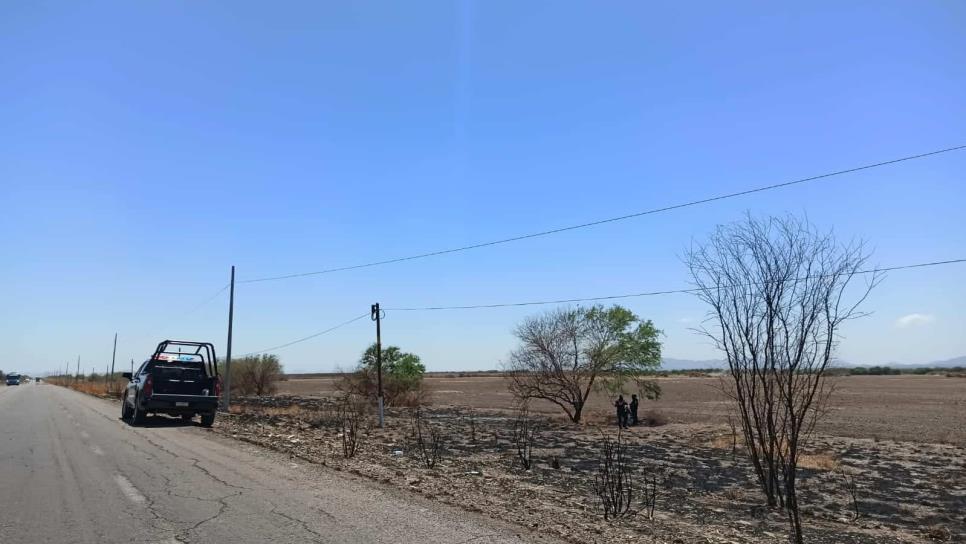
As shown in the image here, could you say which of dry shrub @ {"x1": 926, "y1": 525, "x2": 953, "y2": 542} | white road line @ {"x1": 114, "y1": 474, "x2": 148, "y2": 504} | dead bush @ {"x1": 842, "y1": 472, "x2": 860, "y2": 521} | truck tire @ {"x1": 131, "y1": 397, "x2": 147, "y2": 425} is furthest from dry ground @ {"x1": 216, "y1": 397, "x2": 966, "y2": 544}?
white road line @ {"x1": 114, "y1": 474, "x2": 148, "y2": 504}

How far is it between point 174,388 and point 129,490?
11.7 metres

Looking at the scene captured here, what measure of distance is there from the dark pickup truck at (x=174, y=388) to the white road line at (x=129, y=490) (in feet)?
32.9

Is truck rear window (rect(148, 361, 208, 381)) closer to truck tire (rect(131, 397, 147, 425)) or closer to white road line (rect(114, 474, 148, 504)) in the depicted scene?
truck tire (rect(131, 397, 147, 425))

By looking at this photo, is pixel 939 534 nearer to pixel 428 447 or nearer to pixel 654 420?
pixel 428 447

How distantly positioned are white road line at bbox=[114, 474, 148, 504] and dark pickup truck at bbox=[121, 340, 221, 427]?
10029mm

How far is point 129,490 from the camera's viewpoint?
8.76 metres

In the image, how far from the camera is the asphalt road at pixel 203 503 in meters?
6.55

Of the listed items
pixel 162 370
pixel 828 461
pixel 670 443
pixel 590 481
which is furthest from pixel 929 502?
pixel 162 370

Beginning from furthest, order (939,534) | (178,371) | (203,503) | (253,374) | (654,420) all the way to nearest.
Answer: (253,374), (654,420), (178,371), (939,534), (203,503)

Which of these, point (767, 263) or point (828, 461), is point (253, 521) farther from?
point (828, 461)

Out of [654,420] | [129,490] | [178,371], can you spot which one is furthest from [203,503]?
[654,420]

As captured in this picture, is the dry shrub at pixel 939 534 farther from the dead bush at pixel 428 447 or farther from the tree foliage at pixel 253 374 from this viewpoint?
the tree foliage at pixel 253 374

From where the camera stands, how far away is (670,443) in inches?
914

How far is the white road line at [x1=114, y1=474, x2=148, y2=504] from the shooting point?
8141 millimetres
